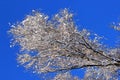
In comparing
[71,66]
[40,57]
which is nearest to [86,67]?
[71,66]

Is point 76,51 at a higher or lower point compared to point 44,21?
lower

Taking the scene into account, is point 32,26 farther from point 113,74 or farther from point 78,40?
point 113,74

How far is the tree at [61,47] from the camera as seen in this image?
2127 cm

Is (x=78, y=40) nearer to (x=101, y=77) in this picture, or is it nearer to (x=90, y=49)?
(x=90, y=49)

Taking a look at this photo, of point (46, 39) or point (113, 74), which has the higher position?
point (46, 39)

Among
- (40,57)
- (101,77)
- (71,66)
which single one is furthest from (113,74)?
(40,57)

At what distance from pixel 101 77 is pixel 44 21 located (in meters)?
A: 4.23

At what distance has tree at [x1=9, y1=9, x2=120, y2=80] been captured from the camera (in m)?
21.3

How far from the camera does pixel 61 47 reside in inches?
839

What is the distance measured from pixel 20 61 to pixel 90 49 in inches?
142

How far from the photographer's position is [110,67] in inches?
Answer: 854

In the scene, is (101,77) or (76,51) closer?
(76,51)

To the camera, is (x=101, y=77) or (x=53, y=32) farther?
(x=101, y=77)

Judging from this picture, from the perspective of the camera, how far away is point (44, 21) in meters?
21.8
